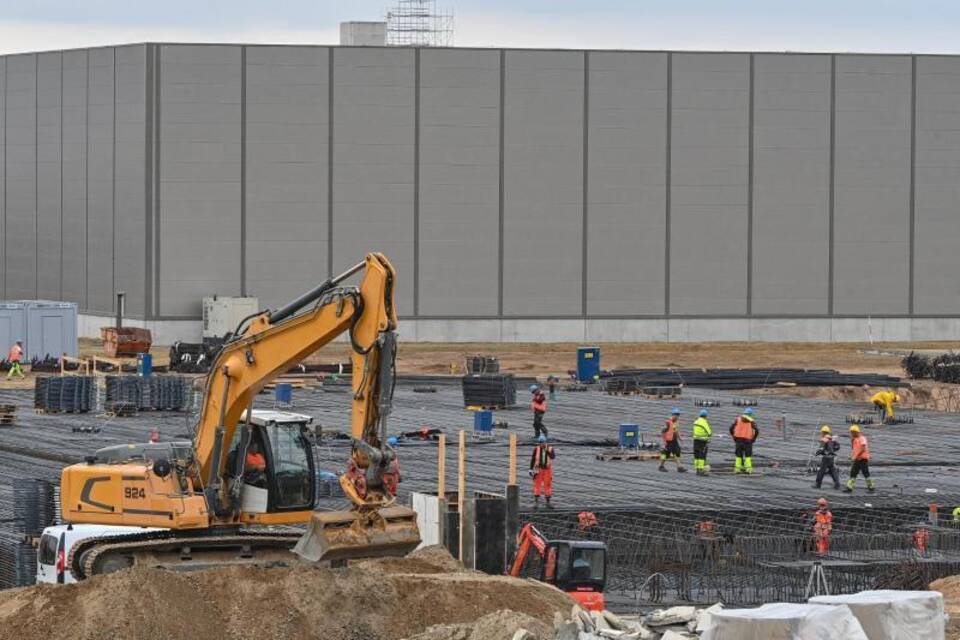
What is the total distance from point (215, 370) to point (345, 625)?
3.71 m

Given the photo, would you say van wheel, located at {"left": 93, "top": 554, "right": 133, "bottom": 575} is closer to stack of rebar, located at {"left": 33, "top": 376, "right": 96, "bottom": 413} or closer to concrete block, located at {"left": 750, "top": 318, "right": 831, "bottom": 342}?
stack of rebar, located at {"left": 33, "top": 376, "right": 96, "bottom": 413}

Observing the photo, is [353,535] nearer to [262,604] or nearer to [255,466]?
[262,604]

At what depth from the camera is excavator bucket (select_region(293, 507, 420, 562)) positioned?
20531mm

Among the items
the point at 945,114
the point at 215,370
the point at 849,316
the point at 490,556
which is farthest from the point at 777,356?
the point at 215,370

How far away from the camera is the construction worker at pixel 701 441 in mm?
41062

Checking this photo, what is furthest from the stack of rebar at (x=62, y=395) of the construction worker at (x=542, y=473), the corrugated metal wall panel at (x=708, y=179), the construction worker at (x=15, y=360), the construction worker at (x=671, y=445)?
the corrugated metal wall panel at (x=708, y=179)

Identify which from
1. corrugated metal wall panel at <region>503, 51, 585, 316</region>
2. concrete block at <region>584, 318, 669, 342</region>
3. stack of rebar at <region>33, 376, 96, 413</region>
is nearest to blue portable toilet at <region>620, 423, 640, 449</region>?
stack of rebar at <region>33, 376, 96, 413</region>

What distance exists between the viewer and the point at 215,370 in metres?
23.2

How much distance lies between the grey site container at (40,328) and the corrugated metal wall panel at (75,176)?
13.2 meters

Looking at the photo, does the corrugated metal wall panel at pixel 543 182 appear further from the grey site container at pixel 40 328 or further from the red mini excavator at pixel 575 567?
the red mini excavator at pixel 575 567

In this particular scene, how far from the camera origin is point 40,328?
223 feet

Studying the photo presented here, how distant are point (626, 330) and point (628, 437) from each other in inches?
1319

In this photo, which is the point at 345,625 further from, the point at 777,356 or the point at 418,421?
the point at 777,356

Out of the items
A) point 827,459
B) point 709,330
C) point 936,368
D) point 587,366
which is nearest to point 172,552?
point 827,459
